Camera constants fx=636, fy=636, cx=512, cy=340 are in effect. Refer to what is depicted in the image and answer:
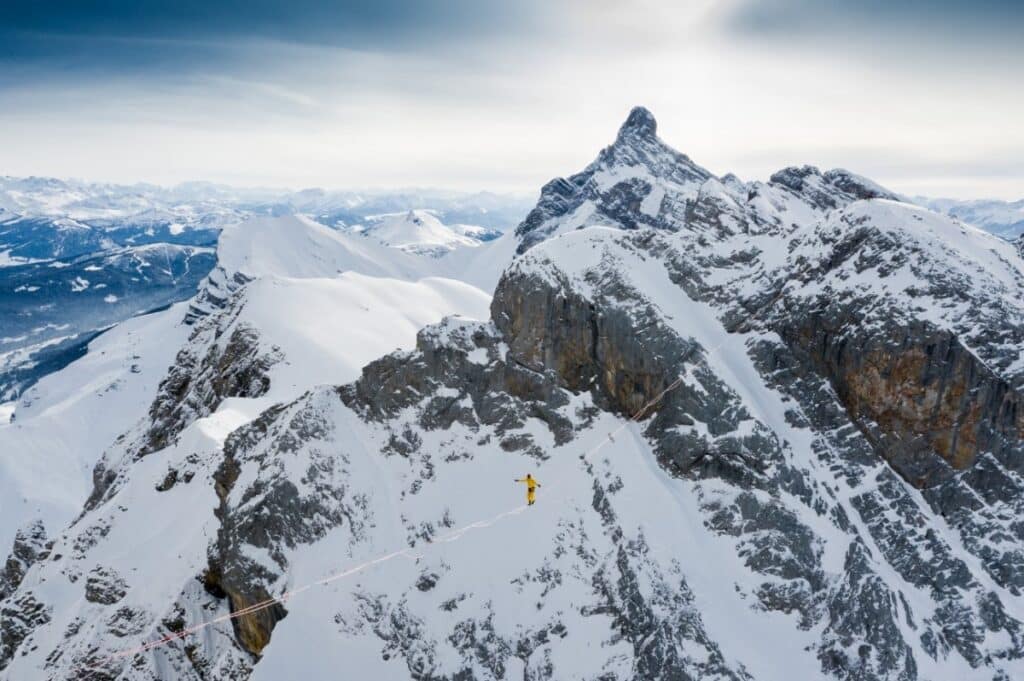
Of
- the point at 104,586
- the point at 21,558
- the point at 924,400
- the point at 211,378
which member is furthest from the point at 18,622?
the point at 924,400

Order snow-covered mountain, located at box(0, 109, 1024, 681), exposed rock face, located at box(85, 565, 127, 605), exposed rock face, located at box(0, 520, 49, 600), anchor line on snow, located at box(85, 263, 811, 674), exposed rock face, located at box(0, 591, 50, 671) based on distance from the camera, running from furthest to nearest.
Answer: exposed rock face, located at box(0, 520, 49, 600), exposed rock face, located at box(0, 591, 50, 671), exposed rock face, located at box(85, 565, 127, 605), anchor line on snow, located at box(85, 263, 811, 674), snow-covered mountain, located at box(0, 109, 1024, 681)

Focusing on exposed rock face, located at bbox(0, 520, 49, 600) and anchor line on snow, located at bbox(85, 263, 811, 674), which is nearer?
anchor line on snow, located at bbox(85, 263, 811, 674)

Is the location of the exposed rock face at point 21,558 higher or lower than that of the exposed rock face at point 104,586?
lower

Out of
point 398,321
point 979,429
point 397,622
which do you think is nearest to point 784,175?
point 398,321

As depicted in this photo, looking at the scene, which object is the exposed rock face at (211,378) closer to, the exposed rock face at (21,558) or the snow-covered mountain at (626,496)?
the snow-covered mountain at (626,496)

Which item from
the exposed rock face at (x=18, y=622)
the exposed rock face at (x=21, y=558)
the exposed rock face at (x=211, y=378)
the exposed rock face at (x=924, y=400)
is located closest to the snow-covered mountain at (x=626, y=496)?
the exposed rock face at (x=924, y=400)

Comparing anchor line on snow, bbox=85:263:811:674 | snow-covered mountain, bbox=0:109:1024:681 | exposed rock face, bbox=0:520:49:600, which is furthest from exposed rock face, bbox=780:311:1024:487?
exposed rock face, bbox=0:520:49:600

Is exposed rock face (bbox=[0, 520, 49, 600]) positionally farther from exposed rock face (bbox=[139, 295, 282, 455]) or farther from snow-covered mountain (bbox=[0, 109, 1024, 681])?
exposed rock face (bbox=[139, 295, 282, 455])
